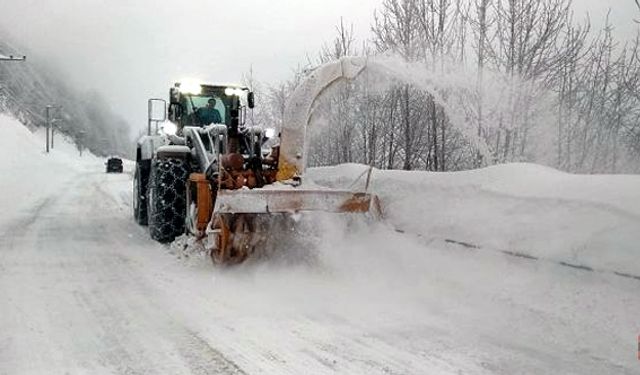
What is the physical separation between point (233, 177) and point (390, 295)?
2.59 meters

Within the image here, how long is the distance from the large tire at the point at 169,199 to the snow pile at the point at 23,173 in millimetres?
4082

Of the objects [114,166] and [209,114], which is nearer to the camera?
[209,114]

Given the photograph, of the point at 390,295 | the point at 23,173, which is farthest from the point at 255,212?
the point at 23,173

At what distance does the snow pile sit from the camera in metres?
15.9

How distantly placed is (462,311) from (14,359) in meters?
3.29

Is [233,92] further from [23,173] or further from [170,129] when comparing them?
[23,173]

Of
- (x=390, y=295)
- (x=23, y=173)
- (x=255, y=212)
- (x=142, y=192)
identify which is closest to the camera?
(x=390, y=295)

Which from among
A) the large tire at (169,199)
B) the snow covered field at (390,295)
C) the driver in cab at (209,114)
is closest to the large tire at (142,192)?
the driver in cab at (209,114)

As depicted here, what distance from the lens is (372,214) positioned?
22.8ft

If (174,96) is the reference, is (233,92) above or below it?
above

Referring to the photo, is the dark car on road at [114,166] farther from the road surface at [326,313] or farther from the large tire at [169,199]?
the road surface at [326,313]

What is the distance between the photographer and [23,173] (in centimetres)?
2939

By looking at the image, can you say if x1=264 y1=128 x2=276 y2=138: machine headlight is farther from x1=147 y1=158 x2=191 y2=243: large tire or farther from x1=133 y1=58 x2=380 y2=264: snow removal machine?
x1=147 y1=158 x2=191 y2=243: large tire

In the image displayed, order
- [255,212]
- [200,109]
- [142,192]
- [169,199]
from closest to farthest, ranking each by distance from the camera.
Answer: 1. [255,212]
2. [169,199]
3. [200,109]
4. [142,192]
